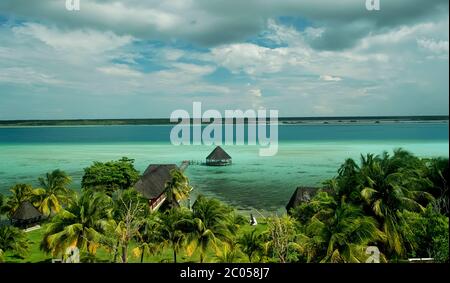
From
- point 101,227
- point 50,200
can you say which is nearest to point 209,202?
point 101,227

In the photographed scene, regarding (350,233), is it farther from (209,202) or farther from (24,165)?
(24,165)

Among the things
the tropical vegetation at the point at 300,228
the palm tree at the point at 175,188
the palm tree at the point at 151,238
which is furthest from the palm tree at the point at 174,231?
the palm tree at the point at 175,188

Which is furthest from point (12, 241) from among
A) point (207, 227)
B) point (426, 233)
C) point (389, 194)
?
point (426, 233)

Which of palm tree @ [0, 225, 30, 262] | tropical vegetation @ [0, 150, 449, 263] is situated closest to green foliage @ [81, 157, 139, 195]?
palm tree @ [0, 225, 30, 262]

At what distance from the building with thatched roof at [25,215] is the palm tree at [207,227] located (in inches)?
445

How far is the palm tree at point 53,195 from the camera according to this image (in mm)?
20438

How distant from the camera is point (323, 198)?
43.1 feet

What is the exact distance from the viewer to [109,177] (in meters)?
25.0

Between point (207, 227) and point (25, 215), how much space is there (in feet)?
38.8

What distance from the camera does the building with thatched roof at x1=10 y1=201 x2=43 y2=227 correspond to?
19.3 metres

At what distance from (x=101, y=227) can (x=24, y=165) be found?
132ft

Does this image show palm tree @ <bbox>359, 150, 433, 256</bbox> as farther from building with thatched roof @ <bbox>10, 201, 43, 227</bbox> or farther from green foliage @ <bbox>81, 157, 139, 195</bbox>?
green foliage @ <bbox>81, 157, 139, 195</bbox>

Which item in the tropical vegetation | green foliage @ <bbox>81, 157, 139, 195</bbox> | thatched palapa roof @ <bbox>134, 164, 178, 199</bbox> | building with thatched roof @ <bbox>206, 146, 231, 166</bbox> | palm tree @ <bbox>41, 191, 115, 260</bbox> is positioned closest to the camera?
the tropical vegetation

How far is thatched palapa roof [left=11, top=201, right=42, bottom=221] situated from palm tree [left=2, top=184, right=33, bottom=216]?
43 cm
